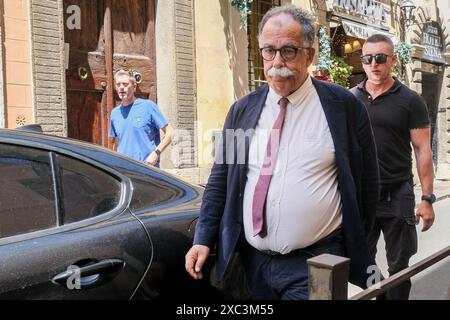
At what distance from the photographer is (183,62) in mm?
8688

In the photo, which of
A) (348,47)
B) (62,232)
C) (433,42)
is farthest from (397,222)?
(433,42)

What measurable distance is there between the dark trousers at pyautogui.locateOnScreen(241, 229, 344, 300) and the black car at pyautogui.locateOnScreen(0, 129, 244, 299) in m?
0.14

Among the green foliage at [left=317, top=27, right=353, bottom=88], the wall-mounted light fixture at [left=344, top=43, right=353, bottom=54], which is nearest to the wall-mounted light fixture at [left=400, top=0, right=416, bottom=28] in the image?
the wall-mounted light fixture at [left=344, top=43, right=353, bottom=54]

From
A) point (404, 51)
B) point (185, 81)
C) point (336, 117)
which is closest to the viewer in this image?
point (336, 117)

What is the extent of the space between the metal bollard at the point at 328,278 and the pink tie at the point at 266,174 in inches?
23.1

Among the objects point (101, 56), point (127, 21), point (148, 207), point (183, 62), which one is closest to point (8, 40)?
point (101, 56)

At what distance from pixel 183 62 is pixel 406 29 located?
341 inches

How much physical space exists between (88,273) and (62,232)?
0.20 metres

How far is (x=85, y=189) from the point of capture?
240cm

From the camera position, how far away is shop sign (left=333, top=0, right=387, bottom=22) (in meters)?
12.5

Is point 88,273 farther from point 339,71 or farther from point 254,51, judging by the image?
point 339,71

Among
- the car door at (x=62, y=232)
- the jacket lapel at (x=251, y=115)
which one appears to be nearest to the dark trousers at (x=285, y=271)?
the jacket lapel at (x=251, y=115)
